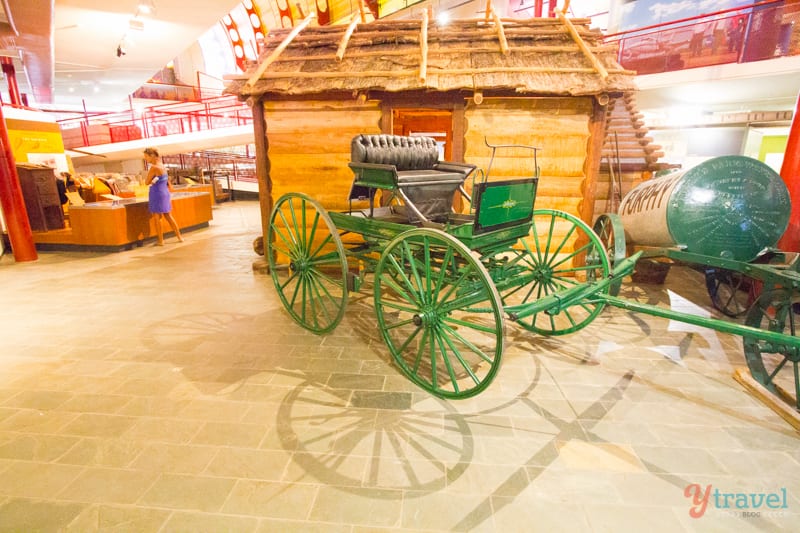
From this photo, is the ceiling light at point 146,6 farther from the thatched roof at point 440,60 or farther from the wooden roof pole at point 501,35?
the wooden roof pole at point 501,35

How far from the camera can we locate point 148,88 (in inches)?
965

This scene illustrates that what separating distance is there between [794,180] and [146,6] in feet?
36.6

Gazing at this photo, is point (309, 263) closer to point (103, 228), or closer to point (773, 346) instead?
point (773, 346)

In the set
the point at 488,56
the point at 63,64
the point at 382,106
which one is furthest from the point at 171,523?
the point at 63,64

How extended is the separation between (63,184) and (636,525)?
1226 centimetres

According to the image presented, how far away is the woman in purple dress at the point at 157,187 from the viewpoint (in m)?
7.57

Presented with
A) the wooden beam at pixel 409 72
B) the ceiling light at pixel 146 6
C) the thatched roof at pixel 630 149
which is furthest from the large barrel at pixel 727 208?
the ceiling light at pixel 146 6

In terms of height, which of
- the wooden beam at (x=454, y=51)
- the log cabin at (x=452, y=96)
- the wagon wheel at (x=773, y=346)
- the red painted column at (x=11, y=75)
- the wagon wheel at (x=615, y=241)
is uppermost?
the red painted column at (x=11, y=75)

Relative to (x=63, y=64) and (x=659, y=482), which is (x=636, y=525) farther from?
(x=63, y=64)

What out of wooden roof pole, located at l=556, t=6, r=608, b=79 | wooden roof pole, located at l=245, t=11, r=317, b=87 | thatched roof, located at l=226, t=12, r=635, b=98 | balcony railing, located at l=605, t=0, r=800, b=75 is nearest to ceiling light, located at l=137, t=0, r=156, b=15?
thatched roof, located at l=226, t=12, r=635, b=98

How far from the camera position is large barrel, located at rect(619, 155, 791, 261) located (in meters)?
3.93

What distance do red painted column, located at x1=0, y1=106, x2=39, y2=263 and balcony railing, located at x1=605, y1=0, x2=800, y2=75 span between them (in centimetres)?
1416

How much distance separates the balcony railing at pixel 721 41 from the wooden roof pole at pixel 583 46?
5.71 meters

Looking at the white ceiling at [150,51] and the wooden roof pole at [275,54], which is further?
the white ceiling at [150,51]
